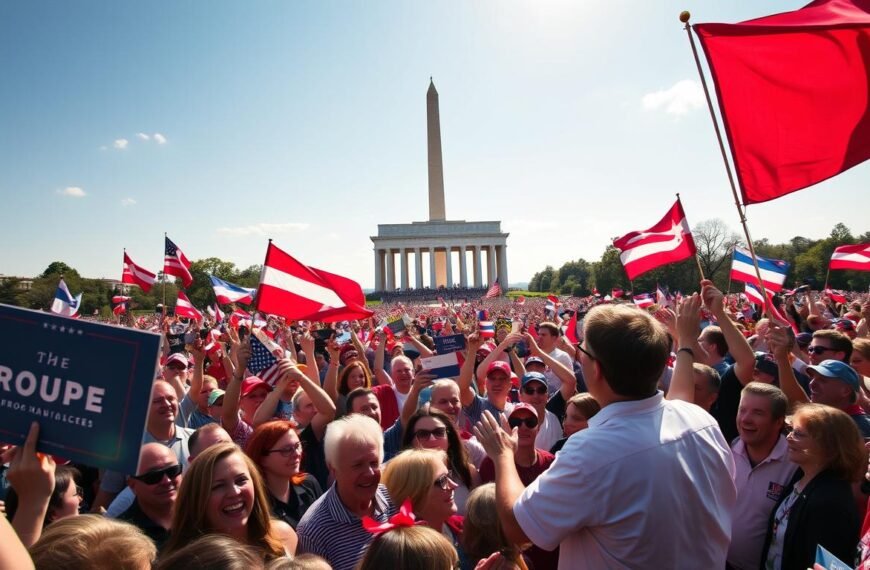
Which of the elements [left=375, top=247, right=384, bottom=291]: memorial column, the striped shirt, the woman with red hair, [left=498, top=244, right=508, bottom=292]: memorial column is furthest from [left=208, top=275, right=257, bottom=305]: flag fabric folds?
[left=498, top=244, right=508, bottom=292]: memorial column

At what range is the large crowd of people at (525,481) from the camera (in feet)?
6.35

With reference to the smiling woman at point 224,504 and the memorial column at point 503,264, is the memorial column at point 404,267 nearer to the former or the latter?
the memorial column at point 503,264

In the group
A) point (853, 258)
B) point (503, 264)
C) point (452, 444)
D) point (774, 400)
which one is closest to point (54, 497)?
point (452, 444)

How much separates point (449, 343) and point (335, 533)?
526 centimetres

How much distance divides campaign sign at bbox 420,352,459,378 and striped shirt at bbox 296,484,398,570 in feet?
9.93

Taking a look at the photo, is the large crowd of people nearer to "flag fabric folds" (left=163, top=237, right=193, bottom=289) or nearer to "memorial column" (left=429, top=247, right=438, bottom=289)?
"flag fabric folds" (left=163, top=237, right=193, bottom=289)

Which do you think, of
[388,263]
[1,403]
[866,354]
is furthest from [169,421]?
[388,263]

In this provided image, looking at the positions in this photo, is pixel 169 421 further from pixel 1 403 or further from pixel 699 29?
pixel 699 29

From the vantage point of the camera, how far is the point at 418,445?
12.5ft

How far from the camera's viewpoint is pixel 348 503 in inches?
114

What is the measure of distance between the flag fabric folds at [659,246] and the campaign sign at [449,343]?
2.42 metres

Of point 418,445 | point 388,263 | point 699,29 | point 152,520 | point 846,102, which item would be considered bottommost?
point 152,520

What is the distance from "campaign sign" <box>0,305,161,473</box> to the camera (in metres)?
2.02

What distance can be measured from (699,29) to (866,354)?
10.9 ft
